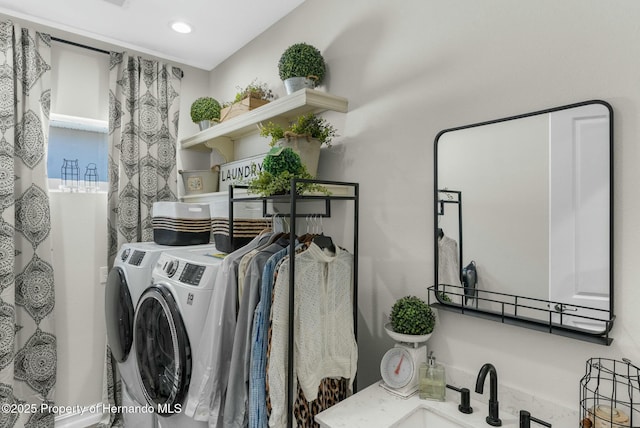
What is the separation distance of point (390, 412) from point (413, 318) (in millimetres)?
328

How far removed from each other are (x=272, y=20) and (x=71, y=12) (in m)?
1.20

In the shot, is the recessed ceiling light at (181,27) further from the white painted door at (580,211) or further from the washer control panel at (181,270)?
the white painted door at (580,211)

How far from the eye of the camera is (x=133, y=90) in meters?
2.61

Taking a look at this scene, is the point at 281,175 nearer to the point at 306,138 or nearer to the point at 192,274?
the point at 306,138

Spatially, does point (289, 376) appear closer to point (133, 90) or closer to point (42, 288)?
point (42, 288)

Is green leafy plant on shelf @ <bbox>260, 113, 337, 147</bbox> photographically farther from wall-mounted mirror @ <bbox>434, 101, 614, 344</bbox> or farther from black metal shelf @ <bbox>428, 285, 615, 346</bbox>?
black metal shelf @ <bbox>428, 285, 615, 346</bbox>

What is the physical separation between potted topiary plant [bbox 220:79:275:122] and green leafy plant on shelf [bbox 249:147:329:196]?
0.80m

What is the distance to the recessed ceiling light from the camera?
2295 millimetres

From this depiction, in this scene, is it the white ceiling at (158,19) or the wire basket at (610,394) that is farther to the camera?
the white ceiling at (158,19)

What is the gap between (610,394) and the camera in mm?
1019

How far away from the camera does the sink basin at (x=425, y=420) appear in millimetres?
1213

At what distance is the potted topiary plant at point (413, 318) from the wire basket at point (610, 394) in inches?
18.8

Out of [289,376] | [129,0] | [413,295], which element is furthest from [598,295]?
[129,0]

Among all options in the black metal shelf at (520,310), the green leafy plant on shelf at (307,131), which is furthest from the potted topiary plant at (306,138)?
the black metal shelf at (520,310)
